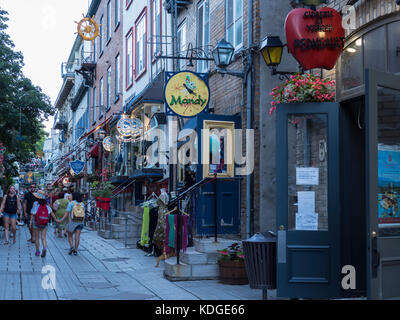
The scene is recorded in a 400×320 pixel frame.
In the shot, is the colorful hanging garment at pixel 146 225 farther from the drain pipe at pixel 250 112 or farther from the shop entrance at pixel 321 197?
the shop entrance at pixel 321 197

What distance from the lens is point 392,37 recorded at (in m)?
7.59

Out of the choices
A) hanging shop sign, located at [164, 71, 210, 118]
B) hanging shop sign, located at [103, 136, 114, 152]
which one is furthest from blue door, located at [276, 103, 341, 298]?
hanging shop sign, located at [103, 136, 114, 152]

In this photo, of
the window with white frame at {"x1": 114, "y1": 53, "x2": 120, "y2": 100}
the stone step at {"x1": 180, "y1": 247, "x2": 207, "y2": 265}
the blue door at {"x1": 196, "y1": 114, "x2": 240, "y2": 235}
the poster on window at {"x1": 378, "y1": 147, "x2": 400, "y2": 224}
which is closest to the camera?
the poster on window at {"x1": 378, "y1": 147, "x2": 400, "y2": 224}

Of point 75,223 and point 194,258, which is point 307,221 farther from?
point 75,223

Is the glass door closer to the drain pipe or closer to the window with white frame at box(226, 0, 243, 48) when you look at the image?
the drain pipe

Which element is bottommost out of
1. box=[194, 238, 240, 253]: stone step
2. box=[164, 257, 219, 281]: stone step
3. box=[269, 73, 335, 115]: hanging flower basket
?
box=[164, 257, 219, 281]: stone step

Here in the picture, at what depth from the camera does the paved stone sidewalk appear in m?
8.30

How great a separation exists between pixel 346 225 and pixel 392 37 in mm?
2552

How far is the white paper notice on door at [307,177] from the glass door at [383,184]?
3.65ft

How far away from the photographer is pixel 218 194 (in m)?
11.2

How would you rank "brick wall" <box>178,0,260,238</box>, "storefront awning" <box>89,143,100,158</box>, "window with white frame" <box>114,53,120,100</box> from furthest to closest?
"storefront awning" <box>89,143,100,158</box>
"window with white frame" <box>114,53,120,100</box>
"brick wall" <box>178,0,260,238</box>

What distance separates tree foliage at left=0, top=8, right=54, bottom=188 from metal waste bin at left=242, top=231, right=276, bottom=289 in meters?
21.8

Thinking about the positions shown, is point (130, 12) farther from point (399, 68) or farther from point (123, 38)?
point (399, 68)

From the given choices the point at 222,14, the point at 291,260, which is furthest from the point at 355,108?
the point at 222,14
